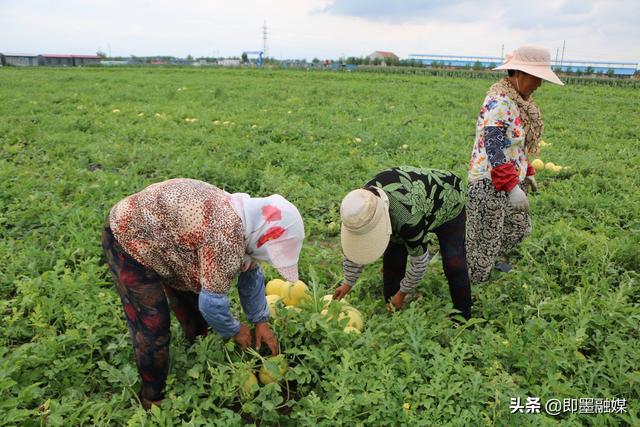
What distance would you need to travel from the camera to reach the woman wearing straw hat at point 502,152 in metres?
3.20

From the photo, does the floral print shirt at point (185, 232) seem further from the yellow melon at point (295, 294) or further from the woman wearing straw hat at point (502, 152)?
the woman wearing straw hat at point (502, 152)

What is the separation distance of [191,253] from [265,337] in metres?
0.62

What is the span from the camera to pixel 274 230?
197cm

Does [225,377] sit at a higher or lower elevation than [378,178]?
lower

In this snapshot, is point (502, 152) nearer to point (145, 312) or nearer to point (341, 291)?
point (341, 291)

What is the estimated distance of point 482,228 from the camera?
357 cm

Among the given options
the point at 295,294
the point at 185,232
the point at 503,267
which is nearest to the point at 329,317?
the point at 295,294

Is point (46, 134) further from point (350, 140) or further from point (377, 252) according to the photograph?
point (377, 252)

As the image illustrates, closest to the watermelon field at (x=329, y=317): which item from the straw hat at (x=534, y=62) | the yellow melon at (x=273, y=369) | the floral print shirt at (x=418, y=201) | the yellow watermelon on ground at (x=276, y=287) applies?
the yellow melon at (x=273, y=369)

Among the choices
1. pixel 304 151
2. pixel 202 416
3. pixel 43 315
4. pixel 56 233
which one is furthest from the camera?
pixel 304 151

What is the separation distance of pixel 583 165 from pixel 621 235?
96.2 inches

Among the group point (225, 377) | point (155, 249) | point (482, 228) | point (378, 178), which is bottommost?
point (225, 377)

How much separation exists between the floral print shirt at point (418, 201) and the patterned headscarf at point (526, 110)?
2.63ft

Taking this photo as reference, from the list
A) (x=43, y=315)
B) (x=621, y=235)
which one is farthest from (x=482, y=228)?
(x=43, y=315)
